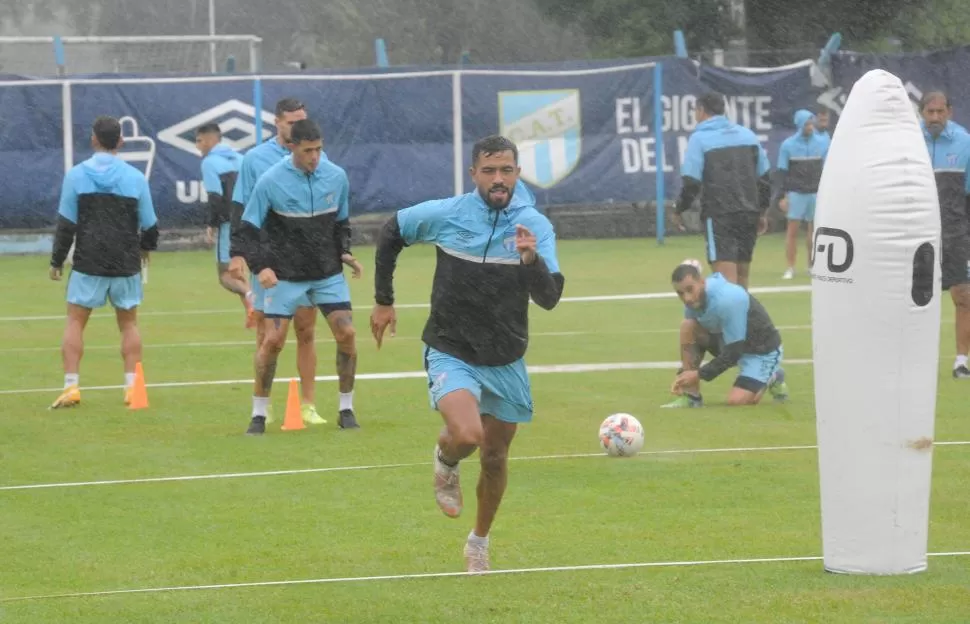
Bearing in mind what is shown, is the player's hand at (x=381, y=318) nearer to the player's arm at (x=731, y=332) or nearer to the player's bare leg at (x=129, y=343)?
the player's arm at (x=731, y=332)

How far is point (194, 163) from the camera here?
93.4 feet

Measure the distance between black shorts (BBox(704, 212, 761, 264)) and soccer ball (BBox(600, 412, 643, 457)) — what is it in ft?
17.0

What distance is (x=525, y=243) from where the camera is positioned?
769cm

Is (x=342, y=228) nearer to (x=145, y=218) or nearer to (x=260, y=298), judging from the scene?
(x=260, y=298)

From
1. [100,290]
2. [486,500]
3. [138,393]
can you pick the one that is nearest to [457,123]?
[100,290]

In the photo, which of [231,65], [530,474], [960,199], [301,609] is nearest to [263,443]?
[530,474]

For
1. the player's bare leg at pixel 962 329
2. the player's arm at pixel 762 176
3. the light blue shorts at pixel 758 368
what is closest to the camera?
the light blue shorts at pixel 758 368

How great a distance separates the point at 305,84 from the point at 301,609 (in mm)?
22179

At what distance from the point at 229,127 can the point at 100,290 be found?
1500 cm

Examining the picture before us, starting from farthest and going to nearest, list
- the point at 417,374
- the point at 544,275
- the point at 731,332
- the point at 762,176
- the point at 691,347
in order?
the point at 762,176
the point at 417,374
the point at 691,347
the point at 731,332
the point at 544,275

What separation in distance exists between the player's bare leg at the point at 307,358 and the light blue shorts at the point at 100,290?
70.3 inches

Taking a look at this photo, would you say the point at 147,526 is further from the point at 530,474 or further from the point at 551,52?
the point at 551,52

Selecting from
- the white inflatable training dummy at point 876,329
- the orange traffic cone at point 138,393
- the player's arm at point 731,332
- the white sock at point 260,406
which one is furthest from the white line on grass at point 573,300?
the white inflatable training dummy at point 876,329

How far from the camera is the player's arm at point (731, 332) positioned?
43.7ft
